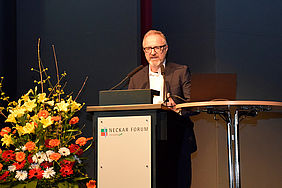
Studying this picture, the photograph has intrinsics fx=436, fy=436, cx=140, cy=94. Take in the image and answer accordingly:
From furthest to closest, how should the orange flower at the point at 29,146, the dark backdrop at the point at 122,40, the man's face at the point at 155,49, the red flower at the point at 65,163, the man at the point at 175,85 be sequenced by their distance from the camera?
the dark backdrop at the point at 122,40, the man's face at the point at 155,49, the man at the point at 175,85, the red flower at the point at 65,163, the orange flower at the point at 29,146

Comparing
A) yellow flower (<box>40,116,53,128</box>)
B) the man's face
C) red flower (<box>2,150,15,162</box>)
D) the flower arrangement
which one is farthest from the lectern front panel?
the man's face

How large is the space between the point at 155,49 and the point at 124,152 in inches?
44.6

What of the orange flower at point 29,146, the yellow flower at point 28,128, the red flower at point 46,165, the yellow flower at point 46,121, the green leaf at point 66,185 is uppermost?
the yellow flower at point 46,121

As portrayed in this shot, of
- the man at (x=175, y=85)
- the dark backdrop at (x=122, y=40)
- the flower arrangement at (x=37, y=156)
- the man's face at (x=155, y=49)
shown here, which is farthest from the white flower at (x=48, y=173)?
the dark backdrop at (x=122, y=40)

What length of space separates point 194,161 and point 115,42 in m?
1.32

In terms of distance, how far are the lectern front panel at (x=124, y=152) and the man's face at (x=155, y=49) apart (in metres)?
0.96

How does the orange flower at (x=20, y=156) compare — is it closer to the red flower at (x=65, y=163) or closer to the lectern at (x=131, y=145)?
the red flower at (x=65, y=163)

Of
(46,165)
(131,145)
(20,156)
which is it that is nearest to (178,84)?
(131,145)

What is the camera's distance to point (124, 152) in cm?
242

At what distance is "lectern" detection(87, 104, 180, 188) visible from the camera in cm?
238

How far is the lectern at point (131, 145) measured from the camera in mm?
2375

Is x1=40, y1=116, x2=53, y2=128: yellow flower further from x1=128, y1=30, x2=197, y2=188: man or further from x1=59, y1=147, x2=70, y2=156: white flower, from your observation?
x1=128, y1=30, x2=197, y2=188: man

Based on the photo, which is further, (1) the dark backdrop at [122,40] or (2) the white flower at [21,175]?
(1) the dark backdrop at [122,40]

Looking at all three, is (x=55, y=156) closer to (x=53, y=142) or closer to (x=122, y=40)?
(x=53, y=142)
